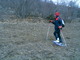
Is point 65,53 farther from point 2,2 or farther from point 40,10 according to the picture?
point 2,2

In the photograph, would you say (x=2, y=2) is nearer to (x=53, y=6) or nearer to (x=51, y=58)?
(x=53, y=6)

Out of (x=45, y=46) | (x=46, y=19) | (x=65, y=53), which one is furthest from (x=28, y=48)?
(x=46, y=19)

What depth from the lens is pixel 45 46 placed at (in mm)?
7277

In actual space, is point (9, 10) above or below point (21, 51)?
above

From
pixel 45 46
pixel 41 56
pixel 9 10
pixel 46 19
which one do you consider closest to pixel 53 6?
pixel 46 19

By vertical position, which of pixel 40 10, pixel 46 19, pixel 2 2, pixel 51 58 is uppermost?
pixel 2 2

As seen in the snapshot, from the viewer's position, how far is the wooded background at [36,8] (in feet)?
64.3

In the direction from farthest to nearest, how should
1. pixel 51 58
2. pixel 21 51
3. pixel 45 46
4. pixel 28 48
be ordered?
pixel 45 46, pixel 28 48, pixel 21 51, pixel 51 58

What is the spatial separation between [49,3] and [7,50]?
15.5 m

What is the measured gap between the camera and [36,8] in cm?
2077

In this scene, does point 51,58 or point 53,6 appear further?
point 53,6

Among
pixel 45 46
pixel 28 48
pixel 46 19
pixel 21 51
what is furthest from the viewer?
pixel 46 19

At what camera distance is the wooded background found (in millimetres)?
19592

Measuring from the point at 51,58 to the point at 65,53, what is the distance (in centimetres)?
99
